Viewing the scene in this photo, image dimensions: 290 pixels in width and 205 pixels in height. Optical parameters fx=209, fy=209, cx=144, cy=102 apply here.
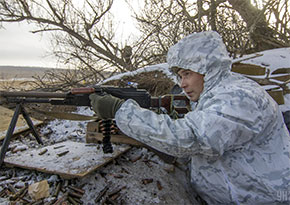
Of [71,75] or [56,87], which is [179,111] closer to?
[56,87]

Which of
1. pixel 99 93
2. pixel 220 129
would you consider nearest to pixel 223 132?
pixel 220 129

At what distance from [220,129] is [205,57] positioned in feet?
2.08

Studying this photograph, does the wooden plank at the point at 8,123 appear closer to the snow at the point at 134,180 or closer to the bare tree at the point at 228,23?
the snow at the point at 134,180

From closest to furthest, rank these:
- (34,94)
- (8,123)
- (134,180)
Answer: (134,180)
(34,94)
(8,123)

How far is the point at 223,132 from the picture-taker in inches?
54.6

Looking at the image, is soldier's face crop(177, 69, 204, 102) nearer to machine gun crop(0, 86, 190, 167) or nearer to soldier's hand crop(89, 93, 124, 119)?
soldier's hand crop(89, 93, 124, 119)

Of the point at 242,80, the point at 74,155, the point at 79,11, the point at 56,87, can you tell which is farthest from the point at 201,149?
the point at 79,11

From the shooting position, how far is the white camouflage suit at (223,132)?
1421mm

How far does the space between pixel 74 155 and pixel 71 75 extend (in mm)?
5180

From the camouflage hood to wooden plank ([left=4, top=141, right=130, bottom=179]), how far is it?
1567 mm

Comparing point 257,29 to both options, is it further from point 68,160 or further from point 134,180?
point 68,160

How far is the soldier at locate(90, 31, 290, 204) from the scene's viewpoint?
1.43 m

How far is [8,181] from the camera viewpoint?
7.82 ft

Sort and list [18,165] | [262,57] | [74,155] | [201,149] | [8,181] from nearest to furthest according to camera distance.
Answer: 1. [201,149]
2. [8,181]
3. [18,165]
4. [74,155]
5. [262,57]
